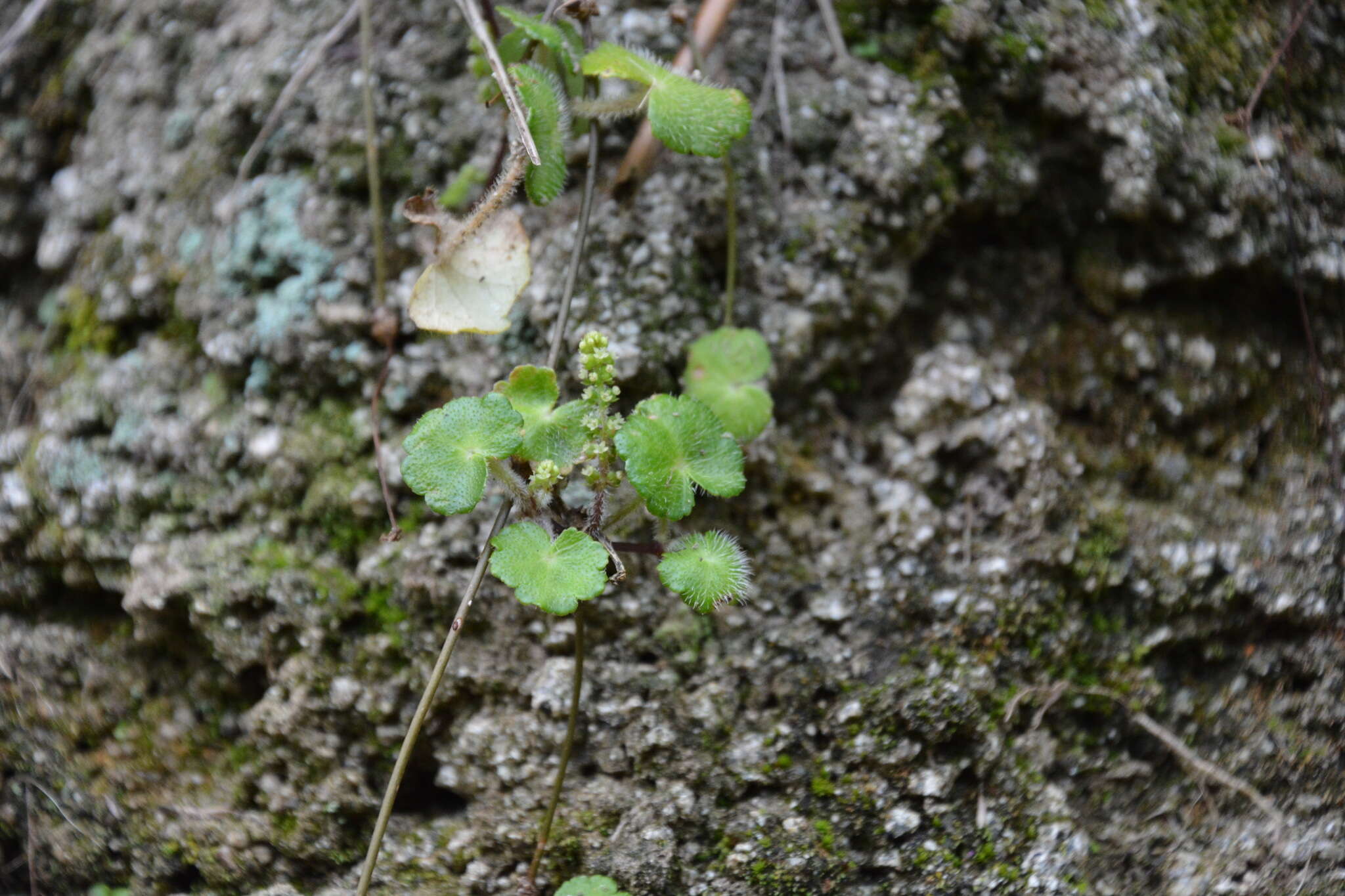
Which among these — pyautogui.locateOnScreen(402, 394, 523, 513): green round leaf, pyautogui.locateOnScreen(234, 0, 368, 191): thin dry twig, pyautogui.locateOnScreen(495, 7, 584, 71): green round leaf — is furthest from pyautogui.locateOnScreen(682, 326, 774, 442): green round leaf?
pyautogui.locateOnScreen(234, 0, 368, 191): thin dry twig

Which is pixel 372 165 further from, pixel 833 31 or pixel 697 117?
pixel 833 31

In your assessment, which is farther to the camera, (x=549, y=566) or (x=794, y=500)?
(x=794, y=500)

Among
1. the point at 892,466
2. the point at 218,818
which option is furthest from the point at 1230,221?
the point at 218,818

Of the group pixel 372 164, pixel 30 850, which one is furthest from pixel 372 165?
pixel 30 850

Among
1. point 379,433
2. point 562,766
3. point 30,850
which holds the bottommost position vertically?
point 30,850

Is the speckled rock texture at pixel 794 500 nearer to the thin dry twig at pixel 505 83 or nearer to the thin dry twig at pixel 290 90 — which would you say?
the thin dry twig at pixel 290 90

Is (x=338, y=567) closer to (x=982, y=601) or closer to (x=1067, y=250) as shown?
(x=982, y=601)

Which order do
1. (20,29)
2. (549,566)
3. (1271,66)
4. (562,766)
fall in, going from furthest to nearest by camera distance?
(20,29), (1271,66), (562,766), (549,566)
